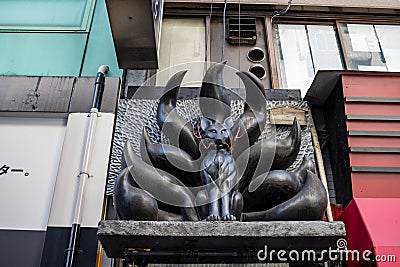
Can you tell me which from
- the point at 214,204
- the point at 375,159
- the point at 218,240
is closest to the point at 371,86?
the point at 375,159

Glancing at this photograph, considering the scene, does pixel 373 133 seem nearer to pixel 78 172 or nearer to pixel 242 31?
pixel 242 31

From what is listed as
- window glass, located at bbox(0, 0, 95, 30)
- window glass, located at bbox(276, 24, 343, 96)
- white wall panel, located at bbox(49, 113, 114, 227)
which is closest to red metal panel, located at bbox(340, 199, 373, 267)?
window glass, located at bbox(276, 24, 343, 96)

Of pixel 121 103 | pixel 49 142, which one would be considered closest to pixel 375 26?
pixel 121 103

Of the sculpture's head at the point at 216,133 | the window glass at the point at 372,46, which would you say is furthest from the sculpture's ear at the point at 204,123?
the window glass at the point at 372,46

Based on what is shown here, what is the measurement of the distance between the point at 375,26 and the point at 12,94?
20.8ft

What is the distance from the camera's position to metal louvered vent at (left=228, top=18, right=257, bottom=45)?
7762mm

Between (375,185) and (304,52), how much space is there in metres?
2.98

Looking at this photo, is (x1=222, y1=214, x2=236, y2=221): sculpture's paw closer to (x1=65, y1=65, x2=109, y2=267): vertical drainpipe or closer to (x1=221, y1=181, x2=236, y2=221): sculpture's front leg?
(x1=221, y1=181, x2=236, y2=221): sculpture's front leg

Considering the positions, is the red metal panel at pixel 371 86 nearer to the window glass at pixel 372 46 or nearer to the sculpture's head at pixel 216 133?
the window glass at pixel 372 46

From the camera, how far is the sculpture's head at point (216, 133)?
4863mm

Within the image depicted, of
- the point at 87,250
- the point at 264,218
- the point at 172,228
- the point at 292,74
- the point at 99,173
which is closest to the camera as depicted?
the point at 172,228

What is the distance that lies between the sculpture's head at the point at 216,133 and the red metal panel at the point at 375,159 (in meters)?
1.83

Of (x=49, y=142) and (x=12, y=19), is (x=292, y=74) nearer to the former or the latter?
(x=49, y=142)

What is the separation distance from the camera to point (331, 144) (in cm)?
657
